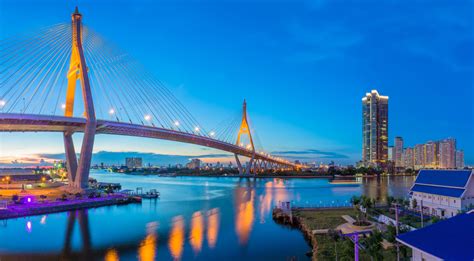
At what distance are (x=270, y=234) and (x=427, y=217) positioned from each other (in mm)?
8128

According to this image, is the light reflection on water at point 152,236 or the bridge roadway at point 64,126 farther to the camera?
Answer: the bridge roadway at point 64,126

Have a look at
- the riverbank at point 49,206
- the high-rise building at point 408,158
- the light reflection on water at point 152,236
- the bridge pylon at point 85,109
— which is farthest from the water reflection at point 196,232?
the high-rise building at point 408,158

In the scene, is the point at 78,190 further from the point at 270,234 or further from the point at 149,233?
the point at 270,234

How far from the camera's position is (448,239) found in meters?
7.87

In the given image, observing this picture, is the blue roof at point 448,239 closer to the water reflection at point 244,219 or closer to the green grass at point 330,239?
the green grass at point 330,239

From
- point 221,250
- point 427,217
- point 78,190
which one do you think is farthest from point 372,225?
point 78,190

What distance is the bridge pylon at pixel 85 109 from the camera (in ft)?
82.6

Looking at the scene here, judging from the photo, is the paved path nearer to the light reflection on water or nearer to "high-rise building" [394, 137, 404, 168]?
the light reflection on water

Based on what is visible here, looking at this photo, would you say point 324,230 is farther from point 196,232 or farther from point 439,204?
point 439,204

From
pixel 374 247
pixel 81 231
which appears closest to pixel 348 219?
pixel 374 247

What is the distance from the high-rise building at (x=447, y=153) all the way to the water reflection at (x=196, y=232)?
141m

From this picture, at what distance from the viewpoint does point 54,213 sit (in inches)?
899

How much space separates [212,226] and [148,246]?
528 centimetres

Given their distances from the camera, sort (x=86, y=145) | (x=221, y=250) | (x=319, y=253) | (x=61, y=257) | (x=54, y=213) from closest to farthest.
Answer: (x=319, y=253)
(x=61, y=257)
(x=221, y=250)
(x=54, y=213)
(x=86, y=145)
